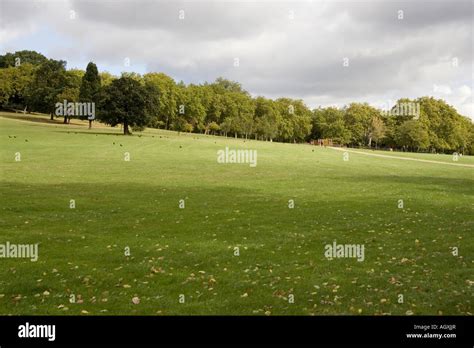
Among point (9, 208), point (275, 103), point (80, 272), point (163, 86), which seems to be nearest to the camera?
point (80, 272)

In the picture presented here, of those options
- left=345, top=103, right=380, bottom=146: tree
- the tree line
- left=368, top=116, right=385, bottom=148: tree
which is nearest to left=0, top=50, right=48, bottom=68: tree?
the tree line

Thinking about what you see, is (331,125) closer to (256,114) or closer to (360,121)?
(360,121)

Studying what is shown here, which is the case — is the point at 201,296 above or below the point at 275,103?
below

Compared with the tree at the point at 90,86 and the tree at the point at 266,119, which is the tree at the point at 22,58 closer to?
the tree at the point at 90,86

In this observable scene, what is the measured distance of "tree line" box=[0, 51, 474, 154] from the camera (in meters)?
106

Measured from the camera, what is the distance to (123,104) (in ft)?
257

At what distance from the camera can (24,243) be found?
46.6 feet

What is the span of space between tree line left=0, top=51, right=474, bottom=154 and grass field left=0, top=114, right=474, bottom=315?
255ft

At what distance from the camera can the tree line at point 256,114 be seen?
347 ft

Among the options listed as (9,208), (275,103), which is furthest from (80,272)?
(275,103)

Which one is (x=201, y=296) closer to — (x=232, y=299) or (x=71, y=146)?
(x=232, y=299)

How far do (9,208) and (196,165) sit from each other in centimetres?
2321

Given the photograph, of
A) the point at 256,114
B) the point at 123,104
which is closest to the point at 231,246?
the point at 123,104

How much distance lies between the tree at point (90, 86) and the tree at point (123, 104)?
9.63m
